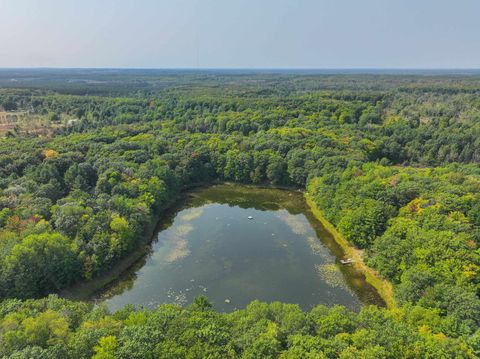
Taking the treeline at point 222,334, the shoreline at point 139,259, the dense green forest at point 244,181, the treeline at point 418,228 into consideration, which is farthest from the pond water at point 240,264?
the treeline at point 222,334

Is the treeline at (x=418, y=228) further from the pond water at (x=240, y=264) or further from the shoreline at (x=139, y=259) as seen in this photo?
the pond water at (x=240, y=264)

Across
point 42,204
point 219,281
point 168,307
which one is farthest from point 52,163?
point 168,307

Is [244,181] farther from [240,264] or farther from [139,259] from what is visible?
[139,259]

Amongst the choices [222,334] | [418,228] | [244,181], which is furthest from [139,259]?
[418,228]

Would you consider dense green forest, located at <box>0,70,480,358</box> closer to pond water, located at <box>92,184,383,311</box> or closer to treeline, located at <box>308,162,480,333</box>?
treeline, located at <box>308,162,480,333</box>

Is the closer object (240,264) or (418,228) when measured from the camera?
(418,228)

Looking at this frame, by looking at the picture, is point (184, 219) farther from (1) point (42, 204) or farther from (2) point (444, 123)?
(2) point (444, 123)
